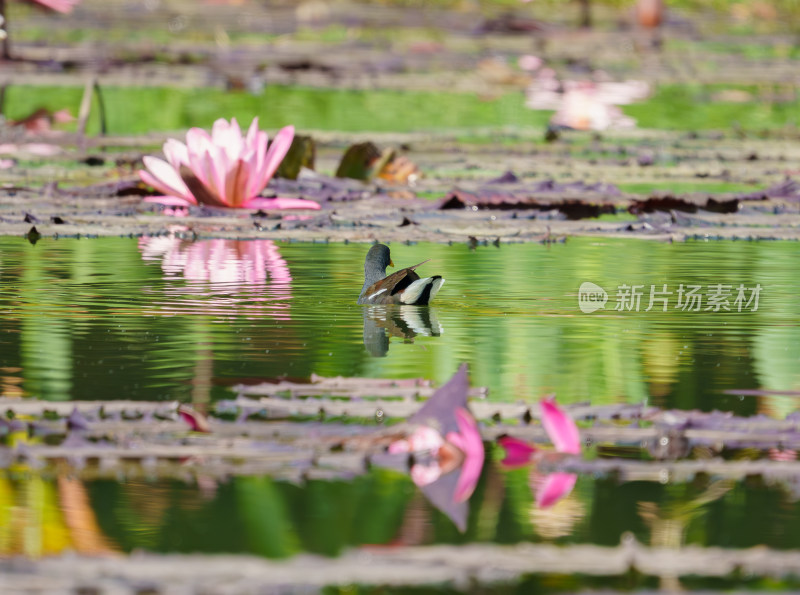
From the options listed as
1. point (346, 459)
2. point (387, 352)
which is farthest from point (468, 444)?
point (387, 352)

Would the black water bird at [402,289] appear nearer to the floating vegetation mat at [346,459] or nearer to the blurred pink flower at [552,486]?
the floating vegetation mat at [346,459]

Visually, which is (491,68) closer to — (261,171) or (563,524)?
(261,171)

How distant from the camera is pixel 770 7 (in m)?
18.4

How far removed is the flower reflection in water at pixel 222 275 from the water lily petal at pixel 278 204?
0.13 m

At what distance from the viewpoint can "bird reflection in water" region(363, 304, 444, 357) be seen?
11.0 feet

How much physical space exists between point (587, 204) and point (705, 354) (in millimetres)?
2565

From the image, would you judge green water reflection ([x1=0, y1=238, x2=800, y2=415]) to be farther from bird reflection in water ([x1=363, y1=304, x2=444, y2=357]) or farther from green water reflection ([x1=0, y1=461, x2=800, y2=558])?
green water reflection ([x1=0, y1=461, x2=800, y2=558])

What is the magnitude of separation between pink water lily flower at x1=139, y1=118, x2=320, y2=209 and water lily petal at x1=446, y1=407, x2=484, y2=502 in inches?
118

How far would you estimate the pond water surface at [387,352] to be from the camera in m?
1.96

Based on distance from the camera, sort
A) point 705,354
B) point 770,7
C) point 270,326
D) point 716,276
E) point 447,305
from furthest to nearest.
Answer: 1. point 770,7
2. point 716,276
3. point 447,305
4. point 270,326
5. point 705,354

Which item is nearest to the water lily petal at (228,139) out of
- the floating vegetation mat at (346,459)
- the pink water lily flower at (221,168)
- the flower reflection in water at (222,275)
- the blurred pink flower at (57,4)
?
the pink water lily flower at (221,168)

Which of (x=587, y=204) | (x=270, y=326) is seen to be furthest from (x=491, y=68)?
(x=270, y=326)

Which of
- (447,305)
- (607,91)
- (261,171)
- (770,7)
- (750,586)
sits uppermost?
(770,7)

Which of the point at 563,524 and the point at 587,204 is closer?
the point at 563,524
